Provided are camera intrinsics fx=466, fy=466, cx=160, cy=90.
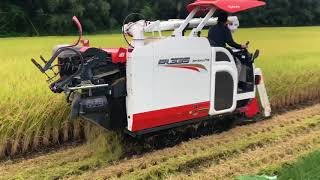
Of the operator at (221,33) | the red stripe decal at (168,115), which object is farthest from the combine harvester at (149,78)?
the operator at (221,33)

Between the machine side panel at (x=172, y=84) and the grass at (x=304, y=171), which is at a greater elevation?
the machine side panel at (x=172, y=84)

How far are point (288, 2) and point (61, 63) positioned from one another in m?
38.2

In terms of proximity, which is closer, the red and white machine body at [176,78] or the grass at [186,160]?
the grass at [186,160]

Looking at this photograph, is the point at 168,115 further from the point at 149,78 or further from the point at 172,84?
the point at 149,78

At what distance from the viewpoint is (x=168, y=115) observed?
19.7 feet

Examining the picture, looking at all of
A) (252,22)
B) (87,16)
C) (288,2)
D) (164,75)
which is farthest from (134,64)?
A: (288,2)

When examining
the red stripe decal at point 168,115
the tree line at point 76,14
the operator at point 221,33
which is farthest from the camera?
the tree line at point 76,14

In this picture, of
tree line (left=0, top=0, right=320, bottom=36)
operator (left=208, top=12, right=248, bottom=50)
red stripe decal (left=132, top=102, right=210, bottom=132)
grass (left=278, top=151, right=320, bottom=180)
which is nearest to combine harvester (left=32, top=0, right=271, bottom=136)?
red stripe decal (left=132, top=102, right=210, bottom=132)

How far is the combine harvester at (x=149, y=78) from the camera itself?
558 centimetres

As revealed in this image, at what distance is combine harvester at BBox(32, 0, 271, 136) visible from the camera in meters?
5.58

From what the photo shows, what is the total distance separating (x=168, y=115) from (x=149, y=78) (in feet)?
2.01

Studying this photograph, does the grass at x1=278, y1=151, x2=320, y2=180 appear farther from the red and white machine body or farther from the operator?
the operator

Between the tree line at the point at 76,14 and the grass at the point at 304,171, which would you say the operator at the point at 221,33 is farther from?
the tree line at the point at 76,14

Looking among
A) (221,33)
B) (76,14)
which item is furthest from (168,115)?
(76,14)
